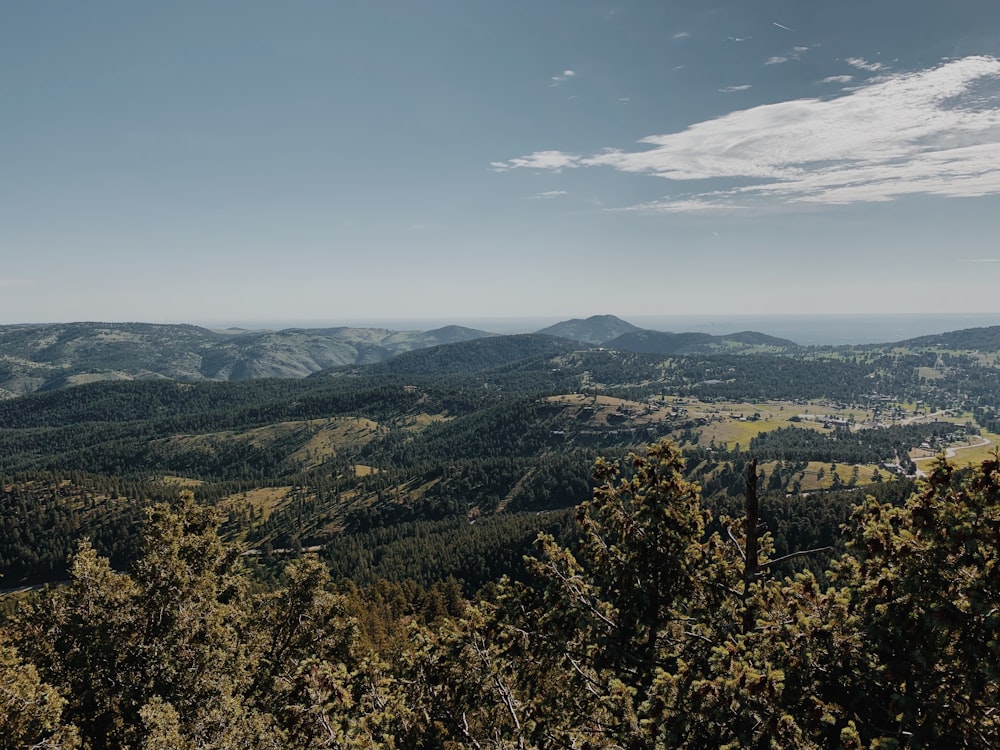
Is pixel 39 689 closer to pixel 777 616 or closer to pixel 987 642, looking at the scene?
pixel 777 616

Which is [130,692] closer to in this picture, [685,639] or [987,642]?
[685,639]

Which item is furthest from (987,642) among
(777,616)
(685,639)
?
(685,639)

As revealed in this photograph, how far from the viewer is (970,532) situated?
884cm

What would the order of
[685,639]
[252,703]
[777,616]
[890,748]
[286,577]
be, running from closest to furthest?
[890,748] < [777,616] < [685,639] < [252,703] < [286,577]

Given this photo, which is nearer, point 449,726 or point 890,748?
point 890,748

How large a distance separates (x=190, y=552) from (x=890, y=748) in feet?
95.0

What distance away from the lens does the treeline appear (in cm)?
941

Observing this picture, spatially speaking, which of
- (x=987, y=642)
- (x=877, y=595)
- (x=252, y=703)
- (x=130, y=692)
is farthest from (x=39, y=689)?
(x=987, y=642)

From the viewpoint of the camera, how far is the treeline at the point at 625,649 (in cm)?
941

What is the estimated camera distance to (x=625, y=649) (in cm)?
1348

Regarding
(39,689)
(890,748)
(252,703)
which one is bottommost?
(252,703)

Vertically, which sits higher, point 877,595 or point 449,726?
point 877,595

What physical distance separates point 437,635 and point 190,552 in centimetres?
1670

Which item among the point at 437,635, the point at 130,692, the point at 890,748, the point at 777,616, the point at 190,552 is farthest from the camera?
the point at 190,552
